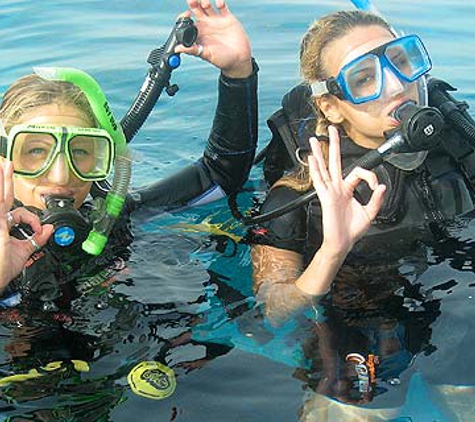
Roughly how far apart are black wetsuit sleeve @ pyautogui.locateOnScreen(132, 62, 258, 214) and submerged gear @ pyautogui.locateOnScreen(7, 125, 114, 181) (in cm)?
82

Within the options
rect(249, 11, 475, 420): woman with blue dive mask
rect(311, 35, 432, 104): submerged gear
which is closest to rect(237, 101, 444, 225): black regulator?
rect(249, 11, 475, 420): woman with blue dive mask

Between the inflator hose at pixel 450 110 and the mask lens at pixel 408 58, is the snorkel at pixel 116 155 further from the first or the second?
the inflator hose at pixel 450 110

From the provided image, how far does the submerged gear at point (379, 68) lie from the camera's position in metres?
3.12

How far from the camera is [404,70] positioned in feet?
10.4

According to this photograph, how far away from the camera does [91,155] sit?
2.95m

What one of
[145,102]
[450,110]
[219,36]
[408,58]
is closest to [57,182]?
[145,102]

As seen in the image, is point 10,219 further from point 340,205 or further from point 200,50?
point 200,50

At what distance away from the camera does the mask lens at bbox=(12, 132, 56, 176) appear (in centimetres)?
279

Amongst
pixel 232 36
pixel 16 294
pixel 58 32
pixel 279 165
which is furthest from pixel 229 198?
pixel 58 32

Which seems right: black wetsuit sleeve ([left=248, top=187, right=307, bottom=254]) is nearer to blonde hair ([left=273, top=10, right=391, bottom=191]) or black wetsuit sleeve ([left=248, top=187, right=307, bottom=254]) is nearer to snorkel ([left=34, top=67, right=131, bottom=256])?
blonde hair ([left=273, top=10, right=391, bottom=191])

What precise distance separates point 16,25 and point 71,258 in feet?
17.9

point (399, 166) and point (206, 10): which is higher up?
point (206, 10)

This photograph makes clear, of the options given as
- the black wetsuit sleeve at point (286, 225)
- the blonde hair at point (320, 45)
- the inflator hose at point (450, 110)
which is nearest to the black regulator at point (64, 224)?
the black wetsuit sleeve at point (286, 225)

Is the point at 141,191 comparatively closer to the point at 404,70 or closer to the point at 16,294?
the point at 16,294
